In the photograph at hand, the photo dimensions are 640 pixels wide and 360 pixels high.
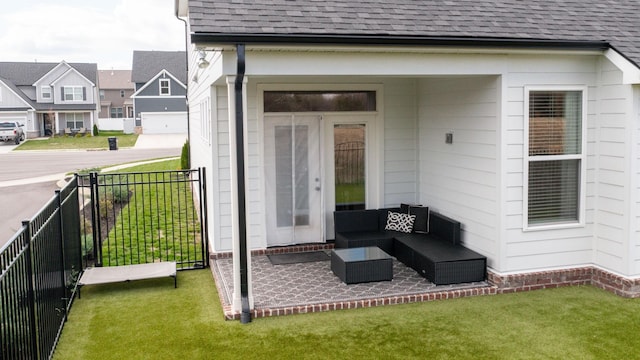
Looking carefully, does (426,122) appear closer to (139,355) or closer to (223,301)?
(223,301)

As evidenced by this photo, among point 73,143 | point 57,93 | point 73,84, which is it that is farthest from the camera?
point 73,84

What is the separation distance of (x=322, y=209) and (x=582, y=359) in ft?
16.8

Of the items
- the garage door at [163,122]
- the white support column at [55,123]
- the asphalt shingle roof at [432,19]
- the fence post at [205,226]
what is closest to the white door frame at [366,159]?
the fence post at [205,226]

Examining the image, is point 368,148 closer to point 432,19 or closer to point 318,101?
point 318,101

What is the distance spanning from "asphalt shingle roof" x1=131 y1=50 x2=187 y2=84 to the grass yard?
4609 centimetres

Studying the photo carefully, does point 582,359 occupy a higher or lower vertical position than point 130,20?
lower

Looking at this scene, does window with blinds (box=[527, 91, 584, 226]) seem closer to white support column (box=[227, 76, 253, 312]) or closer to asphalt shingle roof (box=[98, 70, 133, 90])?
white support column (box=[227, 76, 253, 312])

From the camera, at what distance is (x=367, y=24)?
7129 millimetres

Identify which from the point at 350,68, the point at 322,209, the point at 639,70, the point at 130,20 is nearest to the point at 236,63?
the point at 350,68

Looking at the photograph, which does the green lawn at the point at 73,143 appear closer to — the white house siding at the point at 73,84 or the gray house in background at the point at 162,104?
the gray house in background at the point at 162,104

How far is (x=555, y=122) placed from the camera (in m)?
7.67

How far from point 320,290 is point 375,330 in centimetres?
132

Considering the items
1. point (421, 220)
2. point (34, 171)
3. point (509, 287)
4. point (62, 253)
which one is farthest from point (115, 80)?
point (509, 287)

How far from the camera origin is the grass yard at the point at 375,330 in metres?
5.86
